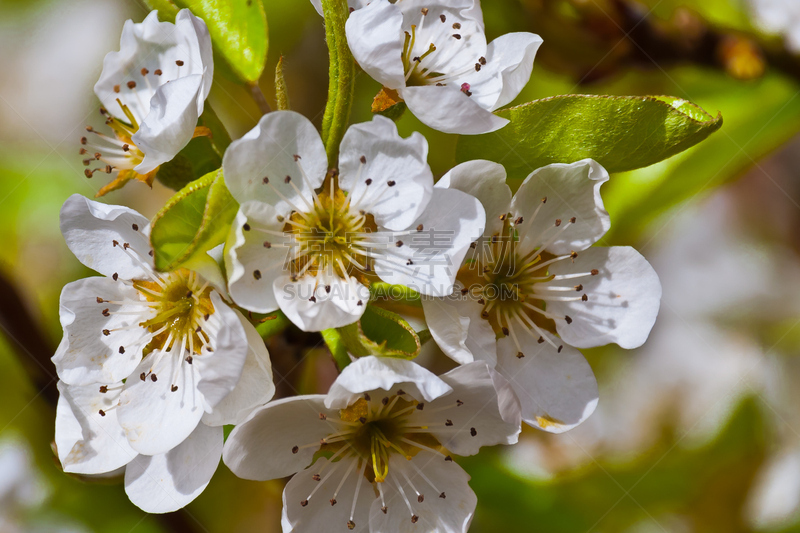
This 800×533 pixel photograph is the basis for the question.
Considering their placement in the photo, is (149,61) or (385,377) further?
(149,61)

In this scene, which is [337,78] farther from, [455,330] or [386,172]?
[455,330]

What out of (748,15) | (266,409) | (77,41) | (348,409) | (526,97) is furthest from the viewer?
(77,41)

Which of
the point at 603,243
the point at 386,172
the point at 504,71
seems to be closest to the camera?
the point at 386,172

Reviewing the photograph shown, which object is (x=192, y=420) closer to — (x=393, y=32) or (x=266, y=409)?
(x=266, y=409)

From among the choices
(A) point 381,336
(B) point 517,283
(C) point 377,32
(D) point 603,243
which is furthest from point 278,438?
(D) point 603,243

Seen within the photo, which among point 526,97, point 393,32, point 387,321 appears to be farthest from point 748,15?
point 387,321

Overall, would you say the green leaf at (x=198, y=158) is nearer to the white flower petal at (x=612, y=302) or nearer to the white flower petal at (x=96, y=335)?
the white flower petal at (x=96, y=335)
